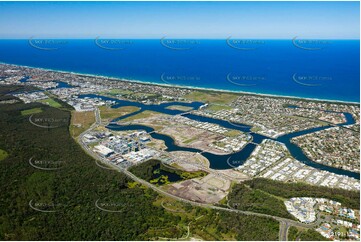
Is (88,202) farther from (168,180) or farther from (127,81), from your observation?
(127,81)

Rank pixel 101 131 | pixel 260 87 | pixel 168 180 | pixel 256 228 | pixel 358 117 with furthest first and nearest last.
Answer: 1. pixel 260 87
2. pixel 358 117
3. pixel 101 131
4. pixel 168 180
5. pixel 256 228

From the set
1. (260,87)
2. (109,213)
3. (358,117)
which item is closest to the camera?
(109,213)

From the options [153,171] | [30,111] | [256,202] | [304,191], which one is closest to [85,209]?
[153,171]

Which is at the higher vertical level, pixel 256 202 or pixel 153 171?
pixel 256 202

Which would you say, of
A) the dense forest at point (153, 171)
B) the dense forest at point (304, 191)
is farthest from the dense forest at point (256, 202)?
the dense forest at point (153, 171)

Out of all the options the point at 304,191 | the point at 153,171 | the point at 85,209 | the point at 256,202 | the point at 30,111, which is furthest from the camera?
the point at 30,111

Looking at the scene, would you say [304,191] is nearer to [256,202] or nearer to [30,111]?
[256,202]

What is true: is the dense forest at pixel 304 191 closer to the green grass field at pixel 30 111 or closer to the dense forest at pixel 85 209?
the dense forest at pixel 85 209

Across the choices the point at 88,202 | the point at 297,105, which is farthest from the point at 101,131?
the point at 297,105

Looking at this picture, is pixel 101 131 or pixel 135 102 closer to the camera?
pixel 101 131
